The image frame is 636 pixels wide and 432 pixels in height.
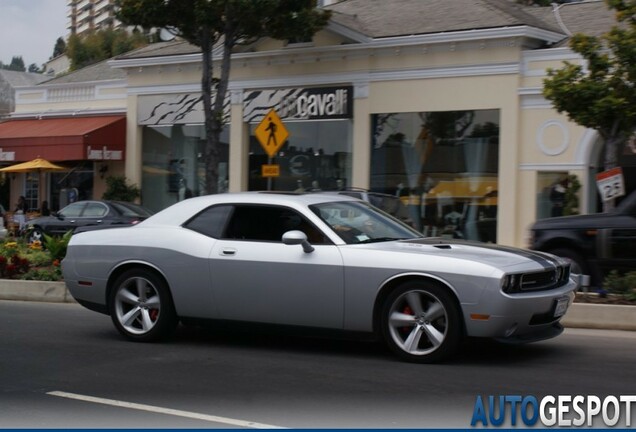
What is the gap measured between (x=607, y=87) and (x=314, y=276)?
26.1 feet

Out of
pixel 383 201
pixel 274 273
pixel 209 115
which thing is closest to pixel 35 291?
pixel 383 201

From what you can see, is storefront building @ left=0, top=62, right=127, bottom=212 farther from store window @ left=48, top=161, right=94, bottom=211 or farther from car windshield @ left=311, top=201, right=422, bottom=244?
car windshield @ left=311, top=201, right=422, bottom=244

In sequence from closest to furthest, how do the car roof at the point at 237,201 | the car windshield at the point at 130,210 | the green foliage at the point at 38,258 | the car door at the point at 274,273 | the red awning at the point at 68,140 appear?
the car door at the point at 274,273, the car roof at the point at 237,201, the green foliage at the point at 38,258, the car windshield at the point at 130,210, the red awning at the point at 68,140

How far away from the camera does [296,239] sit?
323 inches

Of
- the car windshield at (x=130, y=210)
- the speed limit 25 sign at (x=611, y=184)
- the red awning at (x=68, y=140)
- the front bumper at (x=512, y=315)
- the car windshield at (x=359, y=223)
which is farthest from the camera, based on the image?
the red awning at (x=68, y=140)

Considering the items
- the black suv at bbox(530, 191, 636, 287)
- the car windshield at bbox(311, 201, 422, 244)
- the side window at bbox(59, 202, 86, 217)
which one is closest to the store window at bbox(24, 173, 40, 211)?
the side window at bbox(59, 202, 86, 217)

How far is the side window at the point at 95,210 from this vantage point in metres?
23.5

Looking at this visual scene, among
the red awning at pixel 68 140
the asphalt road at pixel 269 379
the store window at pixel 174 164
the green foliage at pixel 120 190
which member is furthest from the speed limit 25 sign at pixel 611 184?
the red awning at pixel 68 140

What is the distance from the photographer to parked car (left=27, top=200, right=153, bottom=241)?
2314 cm

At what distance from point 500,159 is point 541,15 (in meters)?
5.73

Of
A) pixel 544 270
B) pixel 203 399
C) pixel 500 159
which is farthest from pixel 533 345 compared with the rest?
pixel 500 159

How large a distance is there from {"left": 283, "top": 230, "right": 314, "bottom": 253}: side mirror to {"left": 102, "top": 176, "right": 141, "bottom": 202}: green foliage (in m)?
19.8

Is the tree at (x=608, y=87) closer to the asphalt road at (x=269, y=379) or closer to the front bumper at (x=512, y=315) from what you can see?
the asphalt road at (x=269, y=379)

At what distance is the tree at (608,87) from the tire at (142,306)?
7.63 meters
